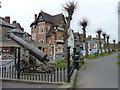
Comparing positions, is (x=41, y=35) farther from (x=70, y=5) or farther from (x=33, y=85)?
(x=33, y=85)

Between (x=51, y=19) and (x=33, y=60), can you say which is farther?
(x=51, y=19)

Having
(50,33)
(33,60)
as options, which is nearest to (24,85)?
(33,60)

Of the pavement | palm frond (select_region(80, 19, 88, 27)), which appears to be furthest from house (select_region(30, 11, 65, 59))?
the pavement

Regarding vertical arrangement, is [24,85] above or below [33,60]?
below

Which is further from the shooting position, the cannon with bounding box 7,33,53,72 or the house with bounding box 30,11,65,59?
the house with bounding box 30,11,65,59

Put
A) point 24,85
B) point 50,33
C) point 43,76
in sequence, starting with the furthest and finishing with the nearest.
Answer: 1. point 50,33
2. point 43,76
3. point 24,85

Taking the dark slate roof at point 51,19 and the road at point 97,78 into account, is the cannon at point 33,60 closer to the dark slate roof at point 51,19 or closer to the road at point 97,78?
the road at point 97,78

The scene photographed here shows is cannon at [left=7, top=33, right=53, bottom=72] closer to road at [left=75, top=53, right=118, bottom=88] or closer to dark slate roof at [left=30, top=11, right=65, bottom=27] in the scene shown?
road at [left=75, top=53, right=118, bottom=88]

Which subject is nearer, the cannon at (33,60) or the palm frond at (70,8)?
the cannon at (33,60)

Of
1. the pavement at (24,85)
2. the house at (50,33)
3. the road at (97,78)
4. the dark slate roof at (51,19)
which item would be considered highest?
the dark slate roof at (51,19)

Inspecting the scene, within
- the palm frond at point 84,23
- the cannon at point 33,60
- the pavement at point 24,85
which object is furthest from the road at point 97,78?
the palm frond at point 84,23

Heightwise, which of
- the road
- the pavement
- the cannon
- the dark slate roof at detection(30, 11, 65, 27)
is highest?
the dark slate roof at detection(30, 11, 65, 27)

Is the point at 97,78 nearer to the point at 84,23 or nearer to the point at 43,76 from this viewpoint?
the point at 43,76

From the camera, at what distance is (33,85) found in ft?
19.5
